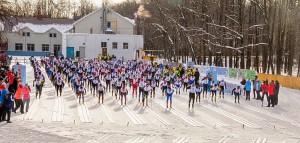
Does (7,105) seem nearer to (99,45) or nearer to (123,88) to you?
(123,88)

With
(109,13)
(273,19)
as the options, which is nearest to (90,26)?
(109,13)

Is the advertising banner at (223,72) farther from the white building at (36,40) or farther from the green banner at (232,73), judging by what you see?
the white building at (36,40)

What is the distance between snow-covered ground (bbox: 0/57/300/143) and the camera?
56.8 ft

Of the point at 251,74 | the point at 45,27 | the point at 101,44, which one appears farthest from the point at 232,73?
the point at 45,27

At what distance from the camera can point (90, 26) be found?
7656 cm

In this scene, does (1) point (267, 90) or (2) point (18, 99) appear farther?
(1) point (267, 90)

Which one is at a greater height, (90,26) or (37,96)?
(90,26)

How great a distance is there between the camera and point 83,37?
69188mm

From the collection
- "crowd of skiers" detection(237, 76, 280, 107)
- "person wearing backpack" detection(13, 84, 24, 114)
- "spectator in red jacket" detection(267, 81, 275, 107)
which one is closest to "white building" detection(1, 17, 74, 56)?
"crowd of skiers" detection(237, 76, 280, 107)

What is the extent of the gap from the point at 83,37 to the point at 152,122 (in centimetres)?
4982

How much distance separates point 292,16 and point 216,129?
111 feet

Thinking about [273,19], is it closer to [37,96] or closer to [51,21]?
[37,96]

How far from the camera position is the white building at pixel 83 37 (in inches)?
2726

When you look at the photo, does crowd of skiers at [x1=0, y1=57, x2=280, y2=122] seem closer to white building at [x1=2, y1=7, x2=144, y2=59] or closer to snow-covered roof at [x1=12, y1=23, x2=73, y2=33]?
white building at [x1=2, y1=7, x2=144, y2=59]
